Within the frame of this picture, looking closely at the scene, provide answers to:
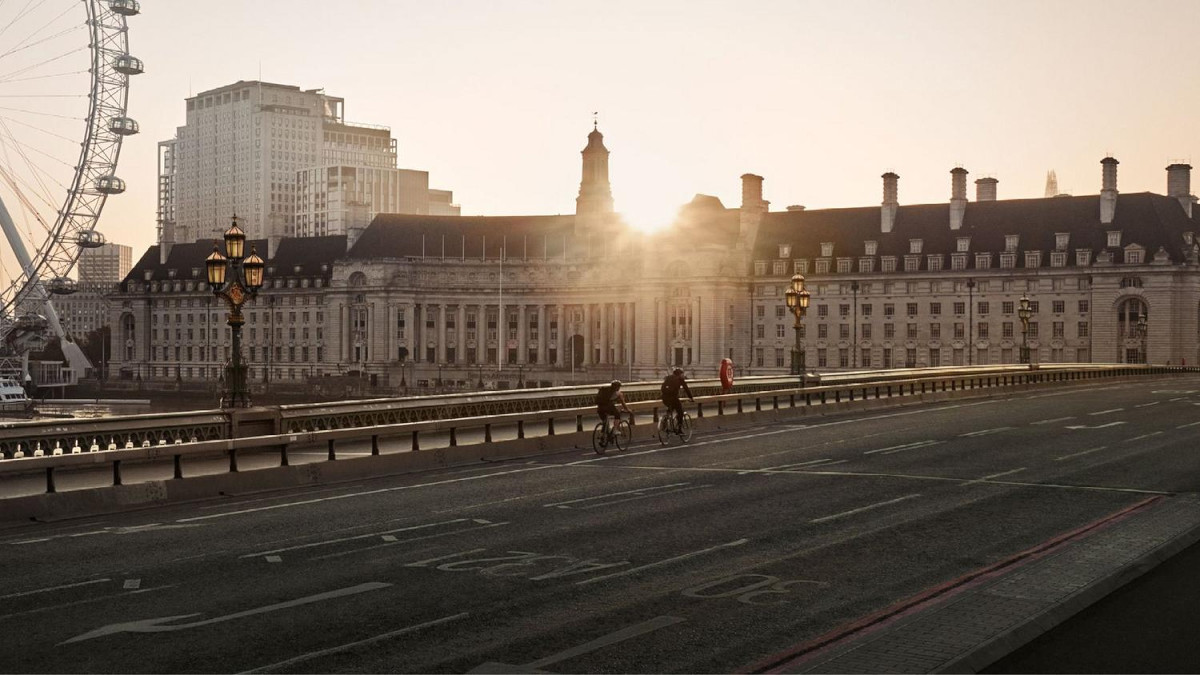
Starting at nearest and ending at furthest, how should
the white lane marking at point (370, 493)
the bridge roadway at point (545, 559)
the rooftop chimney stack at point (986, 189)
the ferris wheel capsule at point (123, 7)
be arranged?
the bridge roadway at point (545, 559) < the white lane marking at point (370, 493) < the ferris wheel capsule at point (123, 7) < the rooftop chimney stack at point (986, 189)

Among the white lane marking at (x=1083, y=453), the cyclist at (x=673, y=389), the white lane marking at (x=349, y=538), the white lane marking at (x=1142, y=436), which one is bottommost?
the white lane marking at (x=1142, y=436)

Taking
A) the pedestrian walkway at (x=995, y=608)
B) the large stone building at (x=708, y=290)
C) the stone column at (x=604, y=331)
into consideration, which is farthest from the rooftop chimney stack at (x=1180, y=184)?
the pedestrian walkway at (x=995, y=608)

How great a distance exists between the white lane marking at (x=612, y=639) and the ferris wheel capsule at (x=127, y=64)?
295 ft

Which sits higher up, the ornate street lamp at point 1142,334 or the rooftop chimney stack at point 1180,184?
the rooftop chimney stack at point 1180,184

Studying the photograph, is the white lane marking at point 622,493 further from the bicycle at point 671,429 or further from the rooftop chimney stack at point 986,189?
the rooftop chimney stack at point 986,189

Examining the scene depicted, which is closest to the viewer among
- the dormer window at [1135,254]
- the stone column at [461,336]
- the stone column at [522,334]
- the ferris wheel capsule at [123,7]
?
the ferris wheel capsule at [123,7]

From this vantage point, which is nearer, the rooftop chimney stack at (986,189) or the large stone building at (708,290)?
the large stone building at (708,290)

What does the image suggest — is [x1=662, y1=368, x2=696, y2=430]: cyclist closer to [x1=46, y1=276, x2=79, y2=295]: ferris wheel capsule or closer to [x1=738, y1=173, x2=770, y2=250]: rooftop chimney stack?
[x1=46, y1=276, x2=79, y2=295]: ferris wheel capsule

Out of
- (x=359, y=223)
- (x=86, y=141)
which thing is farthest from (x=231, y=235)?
(x=359, y=223)

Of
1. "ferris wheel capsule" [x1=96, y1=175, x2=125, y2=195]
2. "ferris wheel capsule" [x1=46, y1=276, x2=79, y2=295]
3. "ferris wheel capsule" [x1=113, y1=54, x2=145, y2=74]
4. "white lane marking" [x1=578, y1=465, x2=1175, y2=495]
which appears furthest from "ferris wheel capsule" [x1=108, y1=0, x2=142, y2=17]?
"white lane marking" [x1=578, y1=465, x2=1175, y2=495]

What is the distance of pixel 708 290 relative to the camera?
511 feet

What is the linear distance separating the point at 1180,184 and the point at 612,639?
134777 mm

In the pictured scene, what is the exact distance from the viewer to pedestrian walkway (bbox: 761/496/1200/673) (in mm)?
12156

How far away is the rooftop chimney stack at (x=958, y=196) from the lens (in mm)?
138875
